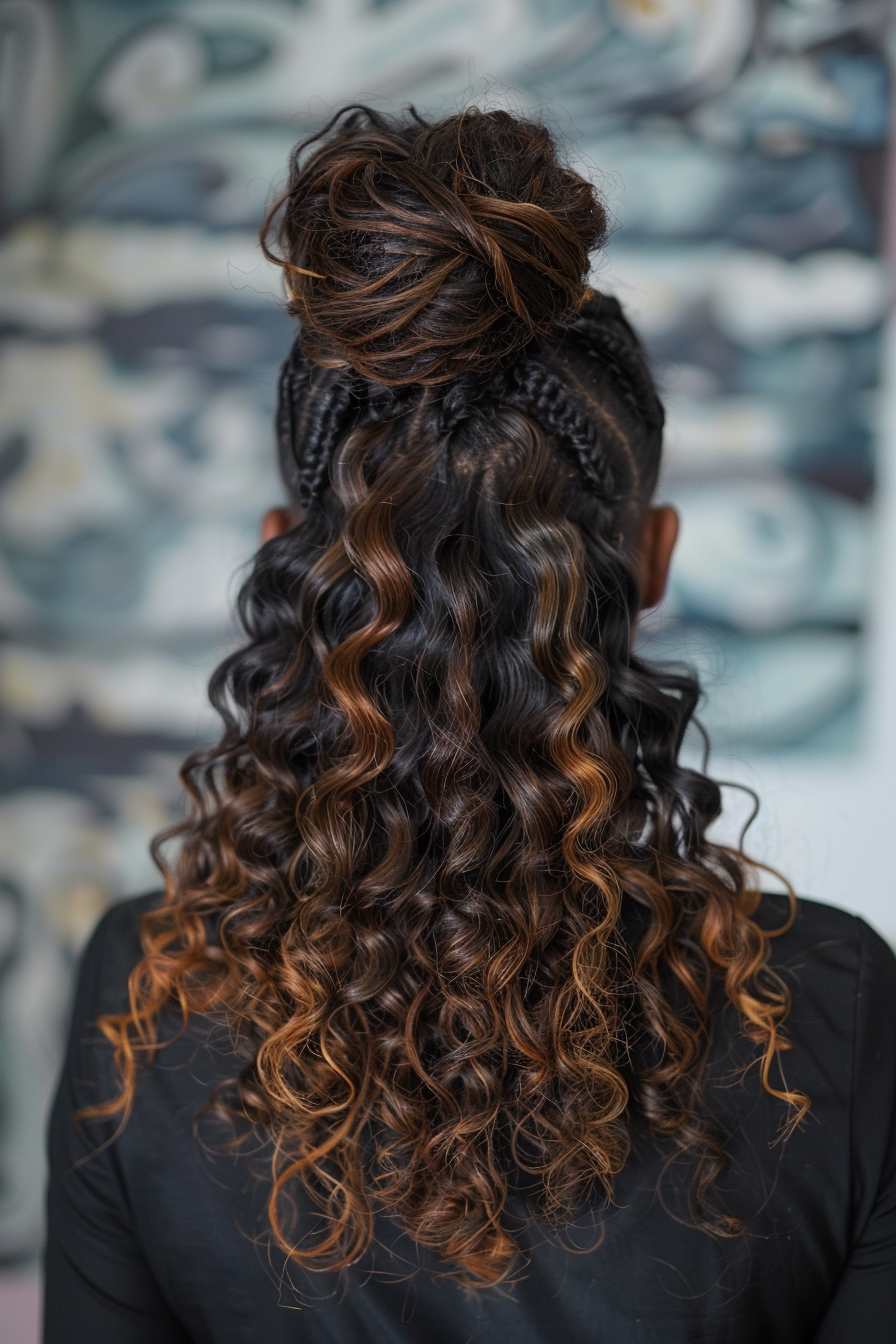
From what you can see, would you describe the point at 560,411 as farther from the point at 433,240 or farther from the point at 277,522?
the point at 277,522

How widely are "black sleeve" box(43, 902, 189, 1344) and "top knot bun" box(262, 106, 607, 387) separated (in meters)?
0.52

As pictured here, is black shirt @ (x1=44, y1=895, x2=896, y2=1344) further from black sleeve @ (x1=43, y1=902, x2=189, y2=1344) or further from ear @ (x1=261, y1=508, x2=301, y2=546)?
ear @ (x1=261, y1=508, x2=301, y2=546)

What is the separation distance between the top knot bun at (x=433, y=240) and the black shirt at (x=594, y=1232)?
0.50m

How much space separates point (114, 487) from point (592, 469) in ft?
3.36

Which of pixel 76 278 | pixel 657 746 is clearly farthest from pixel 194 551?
pixel 657 746

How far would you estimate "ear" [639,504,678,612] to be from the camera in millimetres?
884

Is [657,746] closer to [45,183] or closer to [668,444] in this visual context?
[668,444]

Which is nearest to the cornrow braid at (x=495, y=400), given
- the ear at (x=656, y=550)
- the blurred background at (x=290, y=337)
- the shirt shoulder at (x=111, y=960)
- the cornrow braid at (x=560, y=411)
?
the cornrow braid at (x=560, y=411)

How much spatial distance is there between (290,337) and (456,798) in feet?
3.37

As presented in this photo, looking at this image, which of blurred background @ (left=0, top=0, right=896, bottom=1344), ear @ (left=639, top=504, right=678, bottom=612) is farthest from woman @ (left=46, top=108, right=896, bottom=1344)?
blurred background @ (left=0, top=0, right=896, bottom=1344)

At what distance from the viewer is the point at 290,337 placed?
1491 mm

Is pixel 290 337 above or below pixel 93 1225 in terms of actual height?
above

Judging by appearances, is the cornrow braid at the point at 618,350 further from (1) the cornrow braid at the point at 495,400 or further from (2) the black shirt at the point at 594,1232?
(2) the black shirt at the point at 594,1232

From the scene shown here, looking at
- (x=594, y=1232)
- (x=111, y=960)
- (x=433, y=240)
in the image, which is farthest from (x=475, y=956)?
(x=433, y=240)
